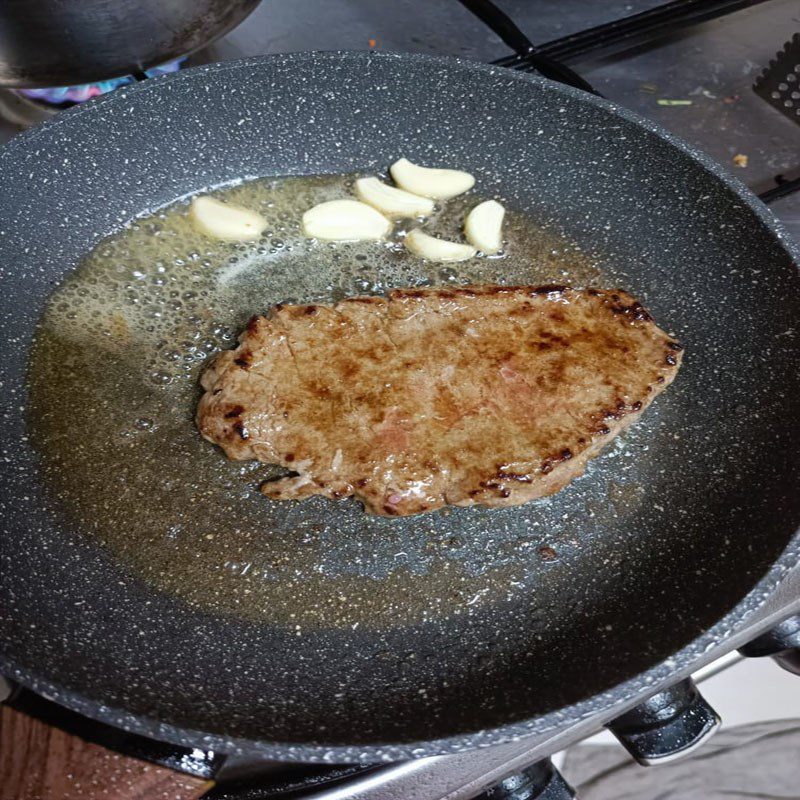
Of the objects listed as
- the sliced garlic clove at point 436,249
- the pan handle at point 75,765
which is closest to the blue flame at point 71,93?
the sliced garlic clove at point 436,249

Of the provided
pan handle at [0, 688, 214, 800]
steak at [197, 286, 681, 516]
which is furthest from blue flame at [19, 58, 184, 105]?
pan handle at [0, 688, 214, 800]

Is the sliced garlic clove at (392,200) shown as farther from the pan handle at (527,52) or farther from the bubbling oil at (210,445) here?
the pan handle at (527,52)

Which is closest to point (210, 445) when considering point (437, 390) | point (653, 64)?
point (437, 390)

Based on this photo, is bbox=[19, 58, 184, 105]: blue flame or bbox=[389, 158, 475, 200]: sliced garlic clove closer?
bbox=[389, 158, 475, 200]: sliced garlic clove

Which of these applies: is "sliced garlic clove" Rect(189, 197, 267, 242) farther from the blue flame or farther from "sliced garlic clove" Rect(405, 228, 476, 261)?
the blue flame

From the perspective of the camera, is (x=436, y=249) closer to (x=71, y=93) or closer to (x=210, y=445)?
(x=210, y=445)

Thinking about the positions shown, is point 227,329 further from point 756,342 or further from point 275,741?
point 756,342

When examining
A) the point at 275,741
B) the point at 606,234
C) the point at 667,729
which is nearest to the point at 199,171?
the point at 606,234
